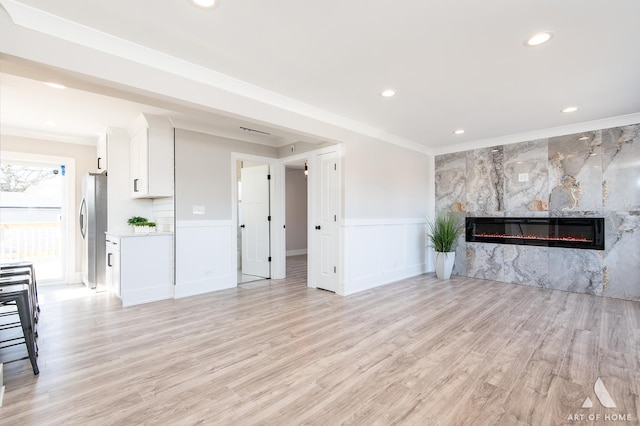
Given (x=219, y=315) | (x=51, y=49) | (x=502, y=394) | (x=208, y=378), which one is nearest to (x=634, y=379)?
(x=502, y=394)

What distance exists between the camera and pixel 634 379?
6.89 ft

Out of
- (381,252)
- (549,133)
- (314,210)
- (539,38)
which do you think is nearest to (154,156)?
(314,210)

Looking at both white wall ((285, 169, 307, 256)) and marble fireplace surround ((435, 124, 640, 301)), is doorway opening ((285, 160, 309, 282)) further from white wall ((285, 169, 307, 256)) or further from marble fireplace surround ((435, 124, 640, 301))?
marble fireplace surround ((435, 124, 640, 301))

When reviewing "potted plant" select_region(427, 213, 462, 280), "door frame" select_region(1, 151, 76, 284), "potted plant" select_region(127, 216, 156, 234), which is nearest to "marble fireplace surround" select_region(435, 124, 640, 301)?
"potted plant" select_region(427, 213, 462, 280)

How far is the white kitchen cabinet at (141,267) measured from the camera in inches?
151

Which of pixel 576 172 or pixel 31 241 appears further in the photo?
pixel 31 241

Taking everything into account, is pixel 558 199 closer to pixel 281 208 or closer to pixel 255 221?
pixel 281 208

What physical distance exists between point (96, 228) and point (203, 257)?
5.92 ft

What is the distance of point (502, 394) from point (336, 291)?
8.71 ft

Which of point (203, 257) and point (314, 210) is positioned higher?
point (314, 210)

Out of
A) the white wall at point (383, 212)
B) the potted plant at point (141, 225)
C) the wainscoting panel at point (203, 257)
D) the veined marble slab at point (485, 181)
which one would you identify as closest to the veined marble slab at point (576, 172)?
the veined marble slab at point (485, 181)

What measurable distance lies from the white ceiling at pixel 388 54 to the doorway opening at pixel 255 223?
169cm

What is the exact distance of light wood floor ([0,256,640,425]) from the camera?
1.79 m

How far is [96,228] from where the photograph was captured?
182 inches
